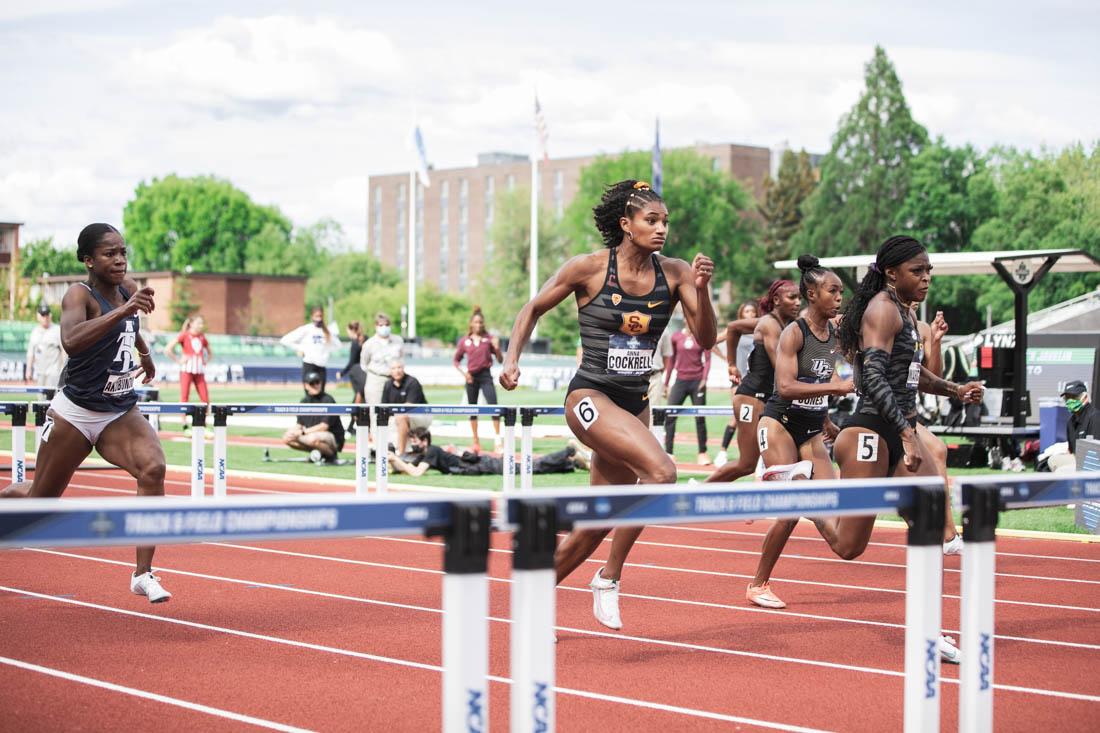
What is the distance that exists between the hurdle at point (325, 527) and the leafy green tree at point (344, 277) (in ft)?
376

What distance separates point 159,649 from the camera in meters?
6.89

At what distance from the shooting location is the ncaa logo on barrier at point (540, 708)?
3623mm

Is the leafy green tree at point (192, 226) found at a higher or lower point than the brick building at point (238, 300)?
higher

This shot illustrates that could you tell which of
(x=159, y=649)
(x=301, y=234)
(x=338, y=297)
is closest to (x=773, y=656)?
(x=159, y=649)

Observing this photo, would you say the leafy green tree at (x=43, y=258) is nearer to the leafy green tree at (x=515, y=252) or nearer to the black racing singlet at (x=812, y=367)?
the leafy green tree at (x=515, y=252)

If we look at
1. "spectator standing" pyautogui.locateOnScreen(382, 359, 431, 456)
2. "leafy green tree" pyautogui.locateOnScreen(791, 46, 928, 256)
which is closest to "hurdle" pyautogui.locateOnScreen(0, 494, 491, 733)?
"spectator standing" pyautogui.locateOnScreen(382, 359, 431, 456)

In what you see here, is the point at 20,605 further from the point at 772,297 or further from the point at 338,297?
the point at 338,297

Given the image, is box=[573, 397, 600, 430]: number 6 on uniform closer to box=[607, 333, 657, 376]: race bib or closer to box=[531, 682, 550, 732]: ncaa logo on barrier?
box=[607, 333, 657, 376]: race bib

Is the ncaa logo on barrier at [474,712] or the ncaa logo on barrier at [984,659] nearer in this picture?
the ncaa logo on barrier at [474,712]

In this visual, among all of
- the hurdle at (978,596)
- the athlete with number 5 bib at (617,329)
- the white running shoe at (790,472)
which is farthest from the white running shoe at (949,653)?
the hurdle at (978,596)

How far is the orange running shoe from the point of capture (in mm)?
8219

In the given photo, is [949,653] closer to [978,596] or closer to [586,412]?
[586,412]

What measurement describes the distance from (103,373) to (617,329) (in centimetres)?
290

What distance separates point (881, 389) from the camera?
679cm
